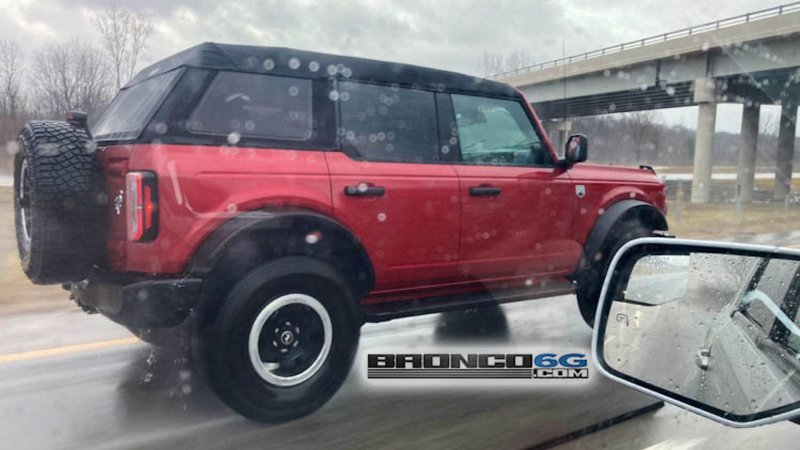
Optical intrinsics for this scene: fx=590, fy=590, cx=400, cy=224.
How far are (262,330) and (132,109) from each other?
65.0 inches

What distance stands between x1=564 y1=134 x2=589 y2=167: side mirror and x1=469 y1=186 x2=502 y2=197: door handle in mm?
793

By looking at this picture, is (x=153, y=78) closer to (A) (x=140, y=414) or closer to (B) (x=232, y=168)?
(B) (x=232, y=168)

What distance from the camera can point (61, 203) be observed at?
3057 millimetres

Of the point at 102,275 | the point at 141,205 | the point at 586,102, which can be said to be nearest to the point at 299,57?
the point at 141,205

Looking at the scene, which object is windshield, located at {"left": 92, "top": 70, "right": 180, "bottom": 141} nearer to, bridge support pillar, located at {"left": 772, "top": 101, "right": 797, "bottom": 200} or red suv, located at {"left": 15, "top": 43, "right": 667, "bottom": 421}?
red suv, located at {"left": 15, "top": 43, "right": 667, "bottom": 421}

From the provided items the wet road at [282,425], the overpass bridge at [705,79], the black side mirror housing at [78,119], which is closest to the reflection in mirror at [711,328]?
the wet road at [282,425]

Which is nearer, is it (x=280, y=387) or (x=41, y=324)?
(x=280, y=387)

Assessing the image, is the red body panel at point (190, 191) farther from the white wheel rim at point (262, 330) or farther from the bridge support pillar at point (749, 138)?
the bridge support pillar at point (749, 138)

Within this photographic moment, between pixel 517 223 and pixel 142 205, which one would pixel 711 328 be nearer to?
pixel 517 223

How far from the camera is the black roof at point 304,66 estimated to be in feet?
11.1

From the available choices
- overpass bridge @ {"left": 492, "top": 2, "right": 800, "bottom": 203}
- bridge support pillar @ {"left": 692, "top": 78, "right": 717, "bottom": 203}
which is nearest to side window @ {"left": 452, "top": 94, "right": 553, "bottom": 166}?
overpass bridge @ {"left": 492, "top": 2, "right": 800, "bottom": 203}

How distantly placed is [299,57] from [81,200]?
1.48 m

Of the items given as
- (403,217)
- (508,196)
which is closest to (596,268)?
(508,196)

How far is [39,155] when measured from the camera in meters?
3.08
